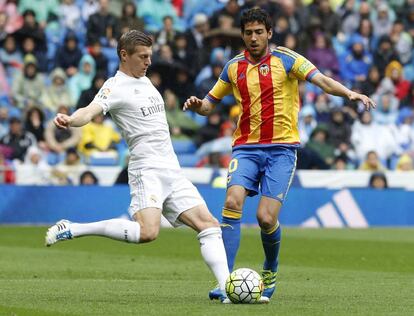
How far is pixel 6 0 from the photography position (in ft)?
83.1

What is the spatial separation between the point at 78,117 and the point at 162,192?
1.08 meters

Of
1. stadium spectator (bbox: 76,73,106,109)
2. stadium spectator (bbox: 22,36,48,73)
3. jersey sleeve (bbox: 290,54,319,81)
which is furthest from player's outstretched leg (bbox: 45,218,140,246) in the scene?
stadium spectator (bbox: 22,36,48,73)

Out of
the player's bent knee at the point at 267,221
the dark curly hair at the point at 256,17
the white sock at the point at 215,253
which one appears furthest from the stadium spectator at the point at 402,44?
the white sock at the point at 215,253

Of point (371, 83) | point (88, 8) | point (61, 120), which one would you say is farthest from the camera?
point (371, 83)

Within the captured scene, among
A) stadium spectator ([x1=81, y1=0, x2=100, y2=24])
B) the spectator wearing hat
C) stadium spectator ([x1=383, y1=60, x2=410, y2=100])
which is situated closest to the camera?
the spectator wearing hat

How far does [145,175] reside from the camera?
9.55m

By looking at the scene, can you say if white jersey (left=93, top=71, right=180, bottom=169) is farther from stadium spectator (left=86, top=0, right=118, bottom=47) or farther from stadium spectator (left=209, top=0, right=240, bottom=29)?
stadium spectator (left=209, top=0, right=240, bottom=29)

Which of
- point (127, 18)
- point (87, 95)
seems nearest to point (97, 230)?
point (87, 95)

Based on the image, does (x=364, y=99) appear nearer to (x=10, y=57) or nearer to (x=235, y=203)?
(x=235, y=203)

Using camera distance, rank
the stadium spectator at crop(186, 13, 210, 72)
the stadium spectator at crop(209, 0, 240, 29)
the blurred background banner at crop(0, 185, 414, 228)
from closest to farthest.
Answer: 1. the blurred background banner at crop(0, 185, 414, 228)
2. the stadium spectator at crop(186, 13, 210, 72)
3. the stadium spectator at crop(209, 0, 240, 29)

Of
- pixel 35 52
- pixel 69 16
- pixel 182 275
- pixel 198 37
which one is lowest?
pixel 182 275

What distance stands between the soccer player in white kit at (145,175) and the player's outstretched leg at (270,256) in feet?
2.13

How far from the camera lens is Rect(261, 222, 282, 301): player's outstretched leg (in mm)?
10031

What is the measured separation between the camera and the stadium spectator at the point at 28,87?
23.6m
